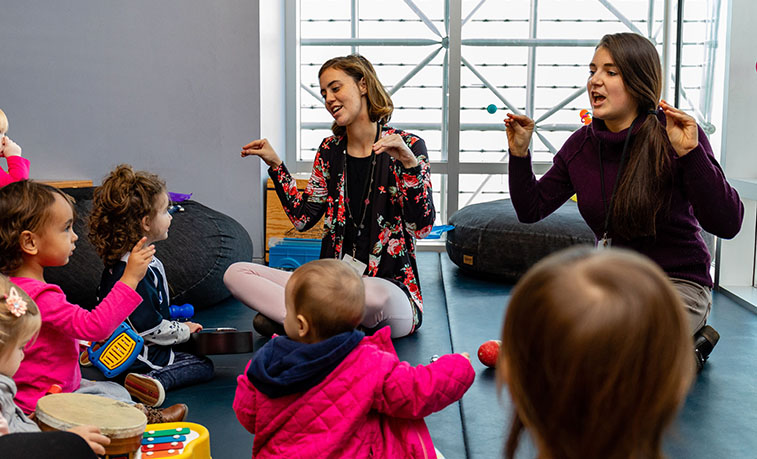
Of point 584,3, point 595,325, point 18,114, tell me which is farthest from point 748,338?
point 18,114

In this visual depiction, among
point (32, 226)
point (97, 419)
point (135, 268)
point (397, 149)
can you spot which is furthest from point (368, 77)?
point (97, 419)

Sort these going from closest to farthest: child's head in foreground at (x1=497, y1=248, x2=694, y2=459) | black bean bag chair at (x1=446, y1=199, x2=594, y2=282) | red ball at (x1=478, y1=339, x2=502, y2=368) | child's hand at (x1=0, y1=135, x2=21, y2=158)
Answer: child's head in foreground at (x1=497, y1=248, x2=694, y2=459) → red ball at (x1=478, y1=339, x2=502, y2=368) → child's hand at (x1=0, y1=135, x2=21, y2=158) → black bean bag chair at (x1=446, y1=199, x2=594, y2=282)

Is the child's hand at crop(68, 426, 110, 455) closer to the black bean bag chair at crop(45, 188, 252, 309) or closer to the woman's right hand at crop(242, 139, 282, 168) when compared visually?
the woman's right hand at crop(242, 139, 282, 168)

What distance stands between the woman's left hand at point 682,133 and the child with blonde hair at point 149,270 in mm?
1649

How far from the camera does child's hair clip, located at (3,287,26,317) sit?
5.04ft

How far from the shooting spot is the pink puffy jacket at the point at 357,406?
1597mm

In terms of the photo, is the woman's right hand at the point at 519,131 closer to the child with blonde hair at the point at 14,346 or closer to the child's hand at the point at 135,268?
the child's hand at the point at 135,268

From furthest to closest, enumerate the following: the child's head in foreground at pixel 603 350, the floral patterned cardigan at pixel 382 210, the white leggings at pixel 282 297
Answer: the floral patterned cardigan at pixel 382 210 → the white leggings at pixel 282 297 → the child's head in foreground at pixel 603 350

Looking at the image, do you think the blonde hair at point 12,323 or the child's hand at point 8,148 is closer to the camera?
the blonde hair at point 12,323

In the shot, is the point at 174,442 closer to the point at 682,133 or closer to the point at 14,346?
the point at 14,346

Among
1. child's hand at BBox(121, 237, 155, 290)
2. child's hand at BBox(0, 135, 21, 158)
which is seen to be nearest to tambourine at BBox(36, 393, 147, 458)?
child's hand at BBox(121, 237, 155, 290)

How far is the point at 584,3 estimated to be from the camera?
17.3ft

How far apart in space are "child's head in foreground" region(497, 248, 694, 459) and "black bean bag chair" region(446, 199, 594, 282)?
3.27m

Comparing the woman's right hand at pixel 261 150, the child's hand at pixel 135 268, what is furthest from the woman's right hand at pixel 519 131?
the child's hand at pixel 135 268
